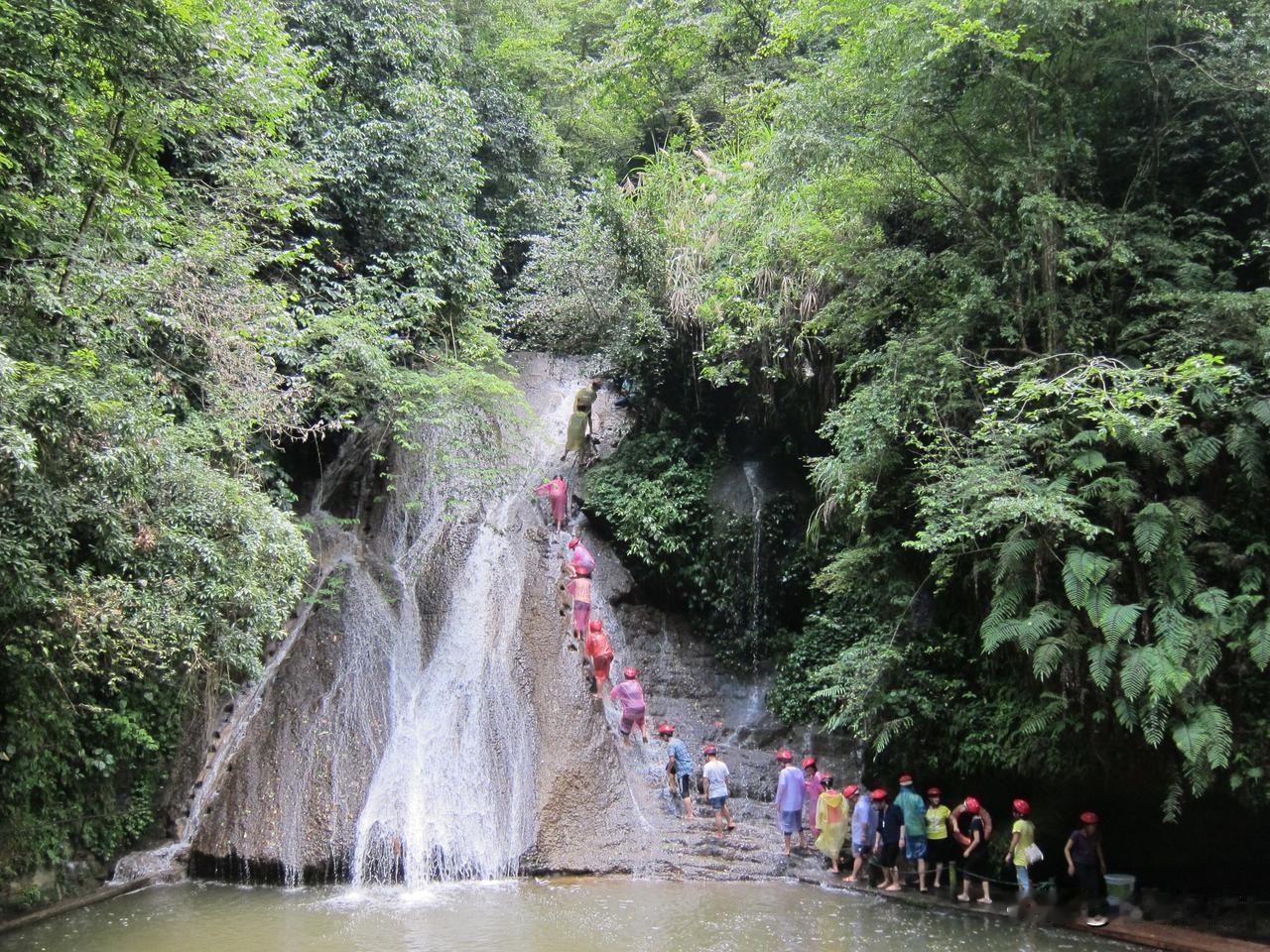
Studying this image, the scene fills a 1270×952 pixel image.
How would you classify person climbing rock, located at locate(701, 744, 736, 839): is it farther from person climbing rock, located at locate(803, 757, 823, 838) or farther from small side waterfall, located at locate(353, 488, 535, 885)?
small side waterfall, located at locate(353, 488, 535, 885)

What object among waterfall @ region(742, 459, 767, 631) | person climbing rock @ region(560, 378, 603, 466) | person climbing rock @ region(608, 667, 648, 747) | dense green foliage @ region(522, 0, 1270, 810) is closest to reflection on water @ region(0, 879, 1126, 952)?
dense green foliage @ region(522, 0, 1270, 810)

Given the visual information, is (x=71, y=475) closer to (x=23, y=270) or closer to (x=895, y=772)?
(x=23, y=270)

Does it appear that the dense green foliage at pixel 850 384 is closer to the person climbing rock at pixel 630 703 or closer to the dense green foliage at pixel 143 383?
the dense green foliage at pixel 143 383

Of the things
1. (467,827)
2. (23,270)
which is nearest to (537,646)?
(467,827)

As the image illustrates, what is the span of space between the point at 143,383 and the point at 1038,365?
30.3 feet

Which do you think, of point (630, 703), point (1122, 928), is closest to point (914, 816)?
point (1122, 928)

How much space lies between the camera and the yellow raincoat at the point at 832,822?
435 inches

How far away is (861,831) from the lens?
1079 centimetres

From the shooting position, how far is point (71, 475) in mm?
7496

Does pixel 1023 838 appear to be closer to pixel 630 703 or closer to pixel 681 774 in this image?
pixel 681 774

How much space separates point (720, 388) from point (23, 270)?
1193 centimetres

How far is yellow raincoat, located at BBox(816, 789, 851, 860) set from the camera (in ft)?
36.2

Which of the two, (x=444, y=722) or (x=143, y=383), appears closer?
(x=143, y=383)

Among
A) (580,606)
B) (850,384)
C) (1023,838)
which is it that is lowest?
(1023,838)
